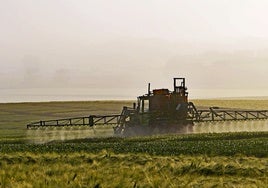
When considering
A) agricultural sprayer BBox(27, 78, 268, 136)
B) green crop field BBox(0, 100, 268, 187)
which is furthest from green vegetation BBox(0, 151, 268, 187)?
agricultural sprayer BBox(27, 78, 268, 136)

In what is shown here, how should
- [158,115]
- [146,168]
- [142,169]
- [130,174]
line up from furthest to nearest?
1. [158,115]
2. [146,168]
3. [142,169]
4. [130,174]

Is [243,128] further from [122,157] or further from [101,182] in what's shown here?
[101,182]

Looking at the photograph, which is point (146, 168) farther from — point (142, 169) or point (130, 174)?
point (130, 174)

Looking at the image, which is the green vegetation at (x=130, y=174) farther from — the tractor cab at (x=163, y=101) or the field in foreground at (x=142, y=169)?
the tractor cab at (x=163, y=101)

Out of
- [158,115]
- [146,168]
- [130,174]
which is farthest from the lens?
[158,115]

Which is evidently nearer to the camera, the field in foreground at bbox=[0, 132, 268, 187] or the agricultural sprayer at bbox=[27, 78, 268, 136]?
the field in foreground at bbox=[0, 132, 268, 187]

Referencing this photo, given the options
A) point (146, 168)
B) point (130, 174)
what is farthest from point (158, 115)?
point (130, 174)

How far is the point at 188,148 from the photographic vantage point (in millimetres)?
27312

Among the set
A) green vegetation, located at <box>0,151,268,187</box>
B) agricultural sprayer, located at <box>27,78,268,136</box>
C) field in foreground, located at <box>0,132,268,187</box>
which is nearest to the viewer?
green vegetation, located at <box>0,151,268,187</box>

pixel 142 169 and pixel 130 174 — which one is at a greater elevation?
pixel 130 174

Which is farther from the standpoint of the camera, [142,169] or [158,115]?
[158,115]

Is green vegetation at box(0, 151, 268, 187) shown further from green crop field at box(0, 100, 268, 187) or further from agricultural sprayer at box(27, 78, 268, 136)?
agricultural sprayer at box(27, 78, 268, 136)

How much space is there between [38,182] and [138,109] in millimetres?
32387

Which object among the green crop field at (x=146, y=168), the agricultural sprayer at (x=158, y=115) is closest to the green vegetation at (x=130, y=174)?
the green crop field at (x=146, y=168)
